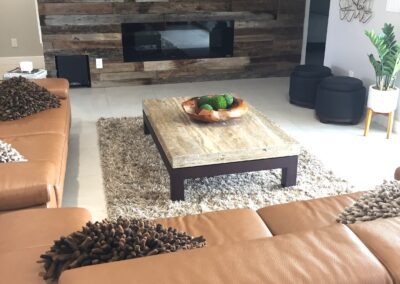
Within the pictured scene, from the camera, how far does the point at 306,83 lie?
16.0ft

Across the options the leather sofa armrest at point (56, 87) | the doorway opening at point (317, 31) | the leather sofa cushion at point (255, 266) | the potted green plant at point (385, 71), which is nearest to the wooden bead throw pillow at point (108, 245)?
the leather sofa cushion at point (255, 266)

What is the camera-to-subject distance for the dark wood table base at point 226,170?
2824mm

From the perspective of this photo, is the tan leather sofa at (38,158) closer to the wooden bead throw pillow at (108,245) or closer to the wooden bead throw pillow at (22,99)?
the wooden bead throw pillow at (22,99)

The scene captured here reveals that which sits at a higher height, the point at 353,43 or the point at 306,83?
the point at 353,43

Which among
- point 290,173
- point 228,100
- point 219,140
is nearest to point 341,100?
point 228,100

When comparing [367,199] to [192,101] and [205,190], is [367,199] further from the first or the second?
[192,101]

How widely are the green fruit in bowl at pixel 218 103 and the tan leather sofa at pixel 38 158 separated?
3.40 ft

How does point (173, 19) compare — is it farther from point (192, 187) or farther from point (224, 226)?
point (224, 226)

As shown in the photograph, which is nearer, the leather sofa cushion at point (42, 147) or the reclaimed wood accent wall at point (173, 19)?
the leather sofa cushion at point (42, 147)

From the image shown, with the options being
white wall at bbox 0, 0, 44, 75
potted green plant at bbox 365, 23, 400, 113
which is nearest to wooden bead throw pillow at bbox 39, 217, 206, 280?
potted green plant at bbox 365, 23, 400, 113

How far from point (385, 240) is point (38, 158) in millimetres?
1912

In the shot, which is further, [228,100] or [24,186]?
[228,100]

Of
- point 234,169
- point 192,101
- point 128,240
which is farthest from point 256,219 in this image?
point 192,101

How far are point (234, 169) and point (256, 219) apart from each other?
1024 mm
